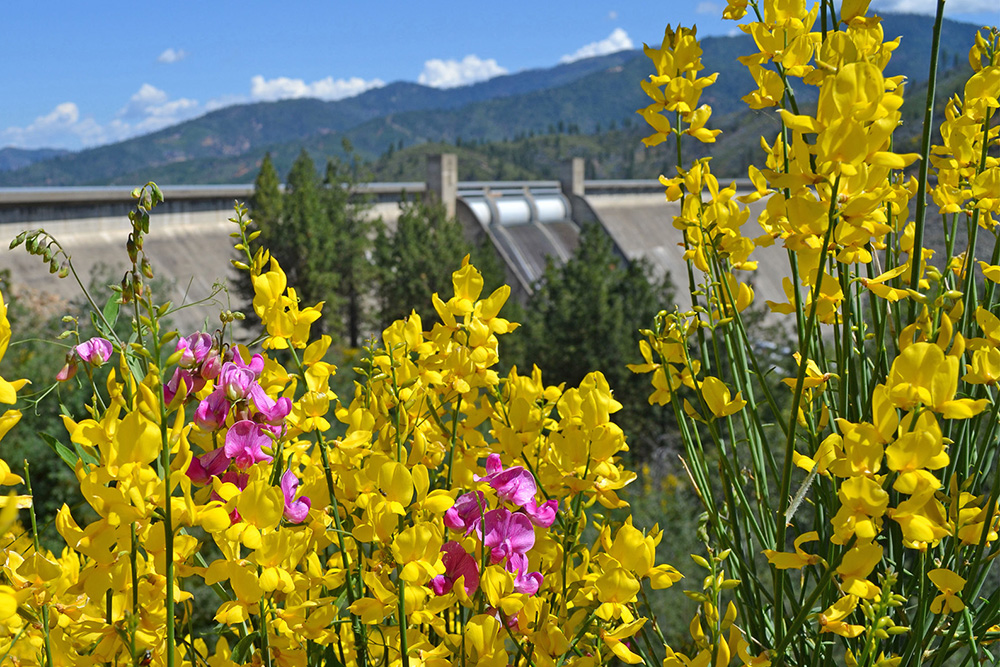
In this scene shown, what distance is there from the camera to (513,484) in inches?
34.8

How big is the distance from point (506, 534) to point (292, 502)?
0.23 m

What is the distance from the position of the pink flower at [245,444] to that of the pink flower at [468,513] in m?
0.20

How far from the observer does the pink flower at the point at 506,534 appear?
0.89m

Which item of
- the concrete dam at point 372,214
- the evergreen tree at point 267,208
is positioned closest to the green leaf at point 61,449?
the concrete dam at point 372,214

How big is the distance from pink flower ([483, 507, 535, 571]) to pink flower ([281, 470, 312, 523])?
194 millimetres

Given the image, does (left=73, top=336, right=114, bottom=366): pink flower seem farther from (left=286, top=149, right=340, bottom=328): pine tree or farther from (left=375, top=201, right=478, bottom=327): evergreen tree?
(left=375, top=201, right=478, bottom=327): evergreen tree

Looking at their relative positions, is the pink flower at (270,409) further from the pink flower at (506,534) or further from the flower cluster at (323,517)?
the pink flower at (506,534)

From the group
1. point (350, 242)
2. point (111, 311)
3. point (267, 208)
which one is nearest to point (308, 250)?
point (267, 208)

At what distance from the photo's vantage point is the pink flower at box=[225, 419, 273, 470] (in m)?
0.85

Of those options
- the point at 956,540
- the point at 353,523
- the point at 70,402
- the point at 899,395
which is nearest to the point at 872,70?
the point at 899,395

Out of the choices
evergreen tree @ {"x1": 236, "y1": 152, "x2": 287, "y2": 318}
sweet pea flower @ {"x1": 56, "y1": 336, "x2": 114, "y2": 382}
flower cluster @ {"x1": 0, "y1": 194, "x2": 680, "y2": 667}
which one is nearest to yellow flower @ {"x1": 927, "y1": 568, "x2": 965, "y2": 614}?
flower cluster @ {"x1": 0, "y1": 194, "x2": 680, "y2": 667}

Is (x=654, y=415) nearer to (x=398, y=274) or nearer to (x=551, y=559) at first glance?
(x=398, y=274)

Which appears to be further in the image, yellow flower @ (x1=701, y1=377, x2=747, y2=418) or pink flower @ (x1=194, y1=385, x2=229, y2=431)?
yellow flower @ (x1=701, y1=377, x2=747, y2=418)

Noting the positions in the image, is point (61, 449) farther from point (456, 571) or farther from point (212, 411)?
point (456, 571)
